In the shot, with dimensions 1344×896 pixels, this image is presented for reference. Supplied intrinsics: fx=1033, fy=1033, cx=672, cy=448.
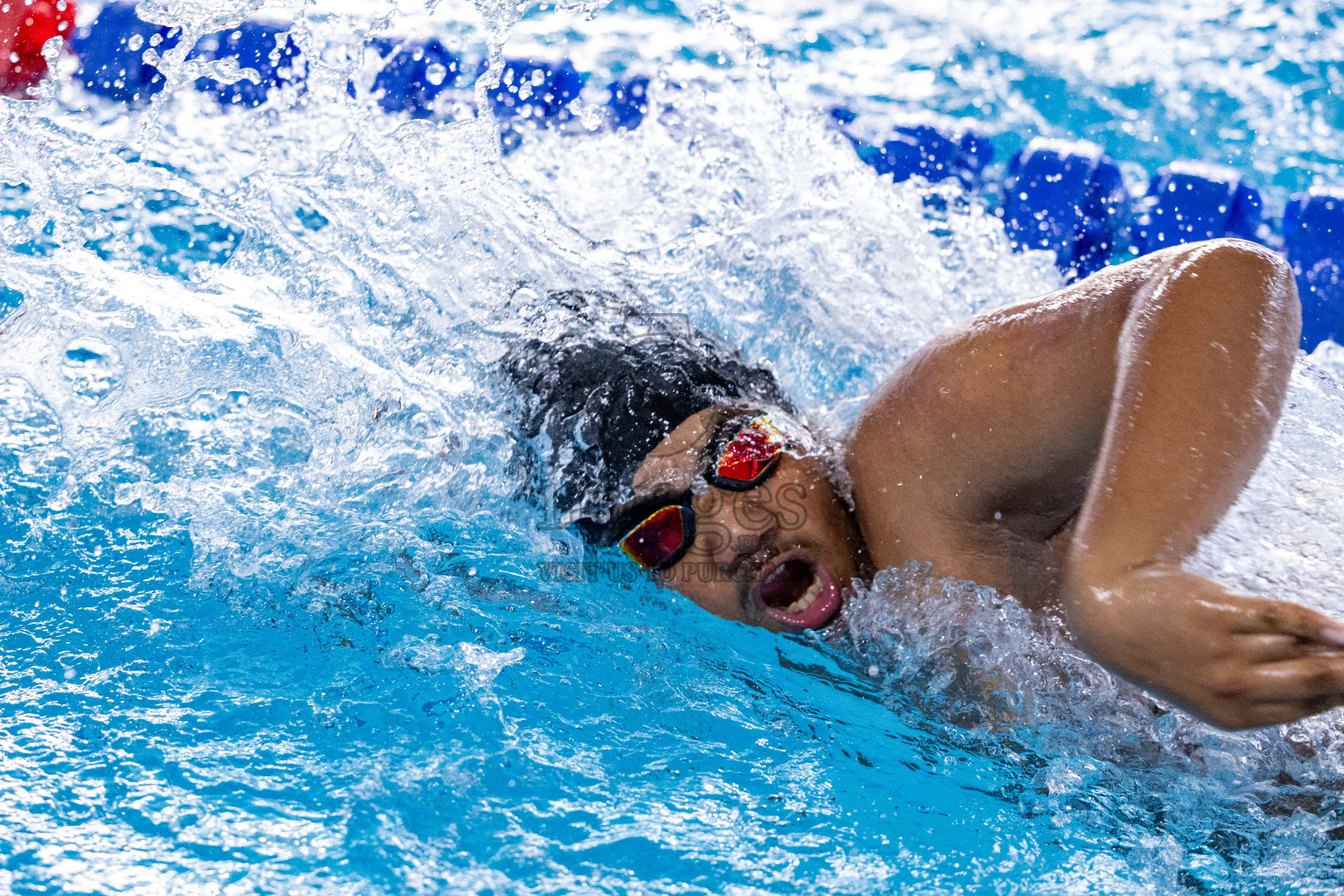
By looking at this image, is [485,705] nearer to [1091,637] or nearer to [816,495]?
[816,495]

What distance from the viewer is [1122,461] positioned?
864 millimetres

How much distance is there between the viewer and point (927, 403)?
1300mm

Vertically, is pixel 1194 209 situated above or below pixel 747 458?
above

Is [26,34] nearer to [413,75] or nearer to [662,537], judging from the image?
[413,75]

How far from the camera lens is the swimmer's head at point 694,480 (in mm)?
1464

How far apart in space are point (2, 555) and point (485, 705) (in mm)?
924

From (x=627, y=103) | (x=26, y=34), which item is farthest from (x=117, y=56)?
(x=627, y=103)

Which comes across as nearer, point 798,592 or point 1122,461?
point 1122,461

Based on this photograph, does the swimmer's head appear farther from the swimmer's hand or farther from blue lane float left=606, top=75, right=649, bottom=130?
blue lane float left=606, top=75, right=649, bottom=130

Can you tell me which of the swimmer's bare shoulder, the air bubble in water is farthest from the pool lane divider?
the swimmer's bare shoulder

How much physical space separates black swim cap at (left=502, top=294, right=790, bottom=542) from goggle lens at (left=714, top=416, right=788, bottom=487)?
3.5 inches

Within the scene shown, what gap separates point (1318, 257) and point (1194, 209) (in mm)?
341

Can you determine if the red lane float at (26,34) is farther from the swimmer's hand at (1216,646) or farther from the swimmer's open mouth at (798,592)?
the swimmer's hand at (1216,646)

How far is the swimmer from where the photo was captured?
79 cm
